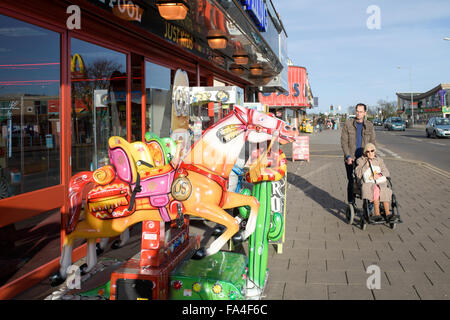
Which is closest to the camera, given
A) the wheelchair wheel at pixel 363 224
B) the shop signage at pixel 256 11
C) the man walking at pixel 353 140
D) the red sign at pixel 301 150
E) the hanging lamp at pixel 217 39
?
the wheelchair wheel at pixel 363 224

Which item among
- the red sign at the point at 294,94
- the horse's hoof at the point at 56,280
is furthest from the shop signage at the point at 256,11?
the red sign at the point at 294,94

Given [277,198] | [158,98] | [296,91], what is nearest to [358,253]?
[277,198]

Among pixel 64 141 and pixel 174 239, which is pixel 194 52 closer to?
pixel 64 141

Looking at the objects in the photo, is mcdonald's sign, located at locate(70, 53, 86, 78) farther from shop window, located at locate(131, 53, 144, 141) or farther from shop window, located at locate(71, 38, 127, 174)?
shop window, located at locate(131, 53, 144, 141)

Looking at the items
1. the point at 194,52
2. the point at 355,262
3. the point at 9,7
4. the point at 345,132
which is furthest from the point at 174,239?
the point at 194,52

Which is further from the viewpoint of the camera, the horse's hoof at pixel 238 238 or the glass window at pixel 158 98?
the glass window at pixel 158 98

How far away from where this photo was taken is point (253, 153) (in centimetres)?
410

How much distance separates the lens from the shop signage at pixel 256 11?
7.81 metres

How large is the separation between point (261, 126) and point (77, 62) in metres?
3.12

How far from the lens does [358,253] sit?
528 centimetres

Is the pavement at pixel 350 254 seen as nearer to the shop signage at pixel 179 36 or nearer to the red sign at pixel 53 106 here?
the red sign at pixel 53 106

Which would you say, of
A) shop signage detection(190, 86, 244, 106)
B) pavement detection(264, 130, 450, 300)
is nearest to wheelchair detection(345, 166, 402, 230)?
pavement detection(264, 130, 450, 300)

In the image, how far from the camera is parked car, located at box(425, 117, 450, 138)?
2964 centimetres

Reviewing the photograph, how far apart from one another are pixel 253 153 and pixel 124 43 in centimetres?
344
